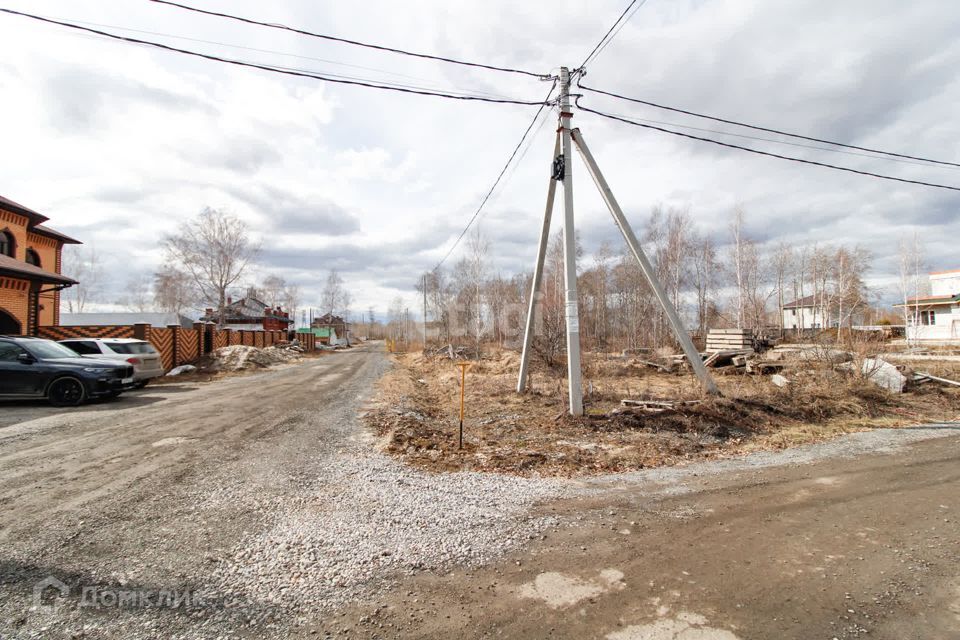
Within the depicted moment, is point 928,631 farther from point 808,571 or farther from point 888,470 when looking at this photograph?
point 888,470

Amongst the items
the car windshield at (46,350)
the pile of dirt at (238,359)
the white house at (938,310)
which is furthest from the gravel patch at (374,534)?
the white house at (938,310)

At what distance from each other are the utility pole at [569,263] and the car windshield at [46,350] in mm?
12374

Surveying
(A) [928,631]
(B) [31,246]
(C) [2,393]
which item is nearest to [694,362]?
(A) [928,631]

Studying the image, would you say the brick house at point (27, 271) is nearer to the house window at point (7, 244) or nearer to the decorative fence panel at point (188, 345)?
the house window at point (7, 244)

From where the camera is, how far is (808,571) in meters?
3.14

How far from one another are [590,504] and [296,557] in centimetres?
287

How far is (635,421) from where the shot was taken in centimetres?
784

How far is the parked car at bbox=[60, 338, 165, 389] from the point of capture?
42.9 feet

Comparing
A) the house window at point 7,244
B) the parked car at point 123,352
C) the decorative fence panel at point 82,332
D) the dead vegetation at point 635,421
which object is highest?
the house window at point 7,244

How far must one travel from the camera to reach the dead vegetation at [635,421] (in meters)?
6.19

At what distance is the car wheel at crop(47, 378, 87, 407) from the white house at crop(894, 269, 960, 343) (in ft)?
174

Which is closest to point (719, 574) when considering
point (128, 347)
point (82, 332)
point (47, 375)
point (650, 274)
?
point (650, 274)

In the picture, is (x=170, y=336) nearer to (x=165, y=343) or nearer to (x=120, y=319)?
(x=165, y=343)

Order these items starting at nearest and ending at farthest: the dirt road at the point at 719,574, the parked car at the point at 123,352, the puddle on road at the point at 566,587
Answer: the dirt road at the point at 719,574
the puddle on road at the point at 566,587
the parked car at the point at 123,352
